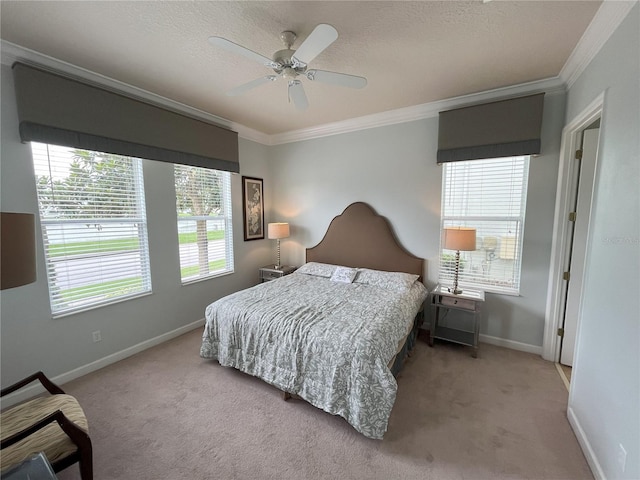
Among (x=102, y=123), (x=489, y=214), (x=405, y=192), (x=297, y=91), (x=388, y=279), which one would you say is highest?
(x=297, y=91)

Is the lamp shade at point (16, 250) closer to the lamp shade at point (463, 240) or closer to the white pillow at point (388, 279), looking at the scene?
the white pillow at point (388, 279)

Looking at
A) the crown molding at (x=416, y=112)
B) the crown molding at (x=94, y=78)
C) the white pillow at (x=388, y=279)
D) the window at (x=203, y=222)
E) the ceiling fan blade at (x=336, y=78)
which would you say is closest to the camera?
the ceiling fan blade at (x=336, y=78)

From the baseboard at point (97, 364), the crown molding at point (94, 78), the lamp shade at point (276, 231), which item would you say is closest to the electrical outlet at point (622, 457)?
the lamp shade at point (276, 231)

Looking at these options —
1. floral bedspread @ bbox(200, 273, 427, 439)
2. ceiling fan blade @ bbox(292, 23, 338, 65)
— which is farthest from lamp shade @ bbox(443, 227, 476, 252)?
ceiling fan blade @ bbox(292, 23, 338, 65)

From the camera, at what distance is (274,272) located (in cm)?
408

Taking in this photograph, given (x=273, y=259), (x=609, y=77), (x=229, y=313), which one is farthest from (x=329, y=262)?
(x=609, y=77)

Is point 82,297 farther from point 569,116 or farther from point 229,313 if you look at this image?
point 569,116

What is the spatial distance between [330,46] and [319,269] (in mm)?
2552

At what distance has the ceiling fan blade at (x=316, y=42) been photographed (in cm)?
139

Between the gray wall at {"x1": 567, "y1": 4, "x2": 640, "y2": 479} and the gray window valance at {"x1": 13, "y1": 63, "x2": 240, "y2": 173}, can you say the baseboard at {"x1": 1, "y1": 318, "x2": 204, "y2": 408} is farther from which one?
the gray wall at {"x1": 567, "y1": 4, "x2": 640, "y2": 479}

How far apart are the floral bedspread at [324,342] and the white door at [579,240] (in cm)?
139

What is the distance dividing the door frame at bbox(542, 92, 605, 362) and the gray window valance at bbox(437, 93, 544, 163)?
243mm

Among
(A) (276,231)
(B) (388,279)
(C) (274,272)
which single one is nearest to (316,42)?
(B) (388,279)

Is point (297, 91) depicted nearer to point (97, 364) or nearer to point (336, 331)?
point (336, 331)
